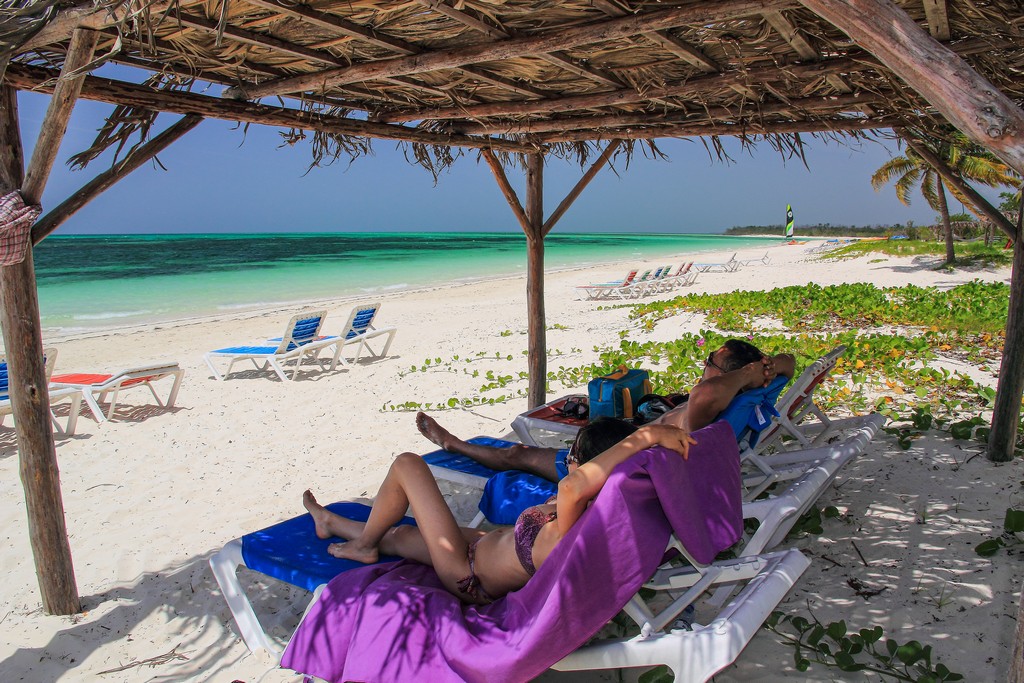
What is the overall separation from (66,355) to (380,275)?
61.2 ft

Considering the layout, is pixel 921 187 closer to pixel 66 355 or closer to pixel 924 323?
pixel 924 323

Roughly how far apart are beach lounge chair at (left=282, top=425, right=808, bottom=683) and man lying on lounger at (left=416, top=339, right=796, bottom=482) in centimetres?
77

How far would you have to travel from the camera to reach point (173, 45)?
2.97 m

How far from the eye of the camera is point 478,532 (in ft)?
8.61

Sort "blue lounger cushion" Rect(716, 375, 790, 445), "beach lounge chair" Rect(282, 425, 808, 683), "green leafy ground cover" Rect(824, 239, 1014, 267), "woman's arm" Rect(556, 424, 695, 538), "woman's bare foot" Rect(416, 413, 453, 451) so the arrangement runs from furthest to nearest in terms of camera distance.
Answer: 1. "green leafy ground cover" Rect(824, 239, 1014, 267)
2. "woman's bare foot" Rect(416, 413, 453, 451)
3. "blue lounger cushion" Rect(716, 375, 790, 445)
4. "woman's arm" Rect(556, 424, 695, 538)
5. "beach lounge chair" Rect(282, 425, 808, 683)

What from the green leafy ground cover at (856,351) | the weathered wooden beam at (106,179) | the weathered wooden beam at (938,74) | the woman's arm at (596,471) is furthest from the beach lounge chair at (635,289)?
the weathered wooden beam at (938,74)

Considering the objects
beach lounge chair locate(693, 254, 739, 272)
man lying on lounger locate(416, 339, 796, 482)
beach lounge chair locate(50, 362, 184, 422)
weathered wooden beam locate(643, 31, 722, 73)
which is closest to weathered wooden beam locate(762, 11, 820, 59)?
weathered wooden beam locate(643, 31, 722, 73)

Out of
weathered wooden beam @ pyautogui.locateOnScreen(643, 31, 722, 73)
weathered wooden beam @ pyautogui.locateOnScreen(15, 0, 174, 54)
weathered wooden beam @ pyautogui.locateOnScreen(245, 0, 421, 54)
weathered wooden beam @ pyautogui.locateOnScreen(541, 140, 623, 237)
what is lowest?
weathered wooden beam @ pyautogui.locateOnScreen(541, 140, 623, 237)

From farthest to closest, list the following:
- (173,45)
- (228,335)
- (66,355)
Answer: (228,335) → (66,355) → (173,45)

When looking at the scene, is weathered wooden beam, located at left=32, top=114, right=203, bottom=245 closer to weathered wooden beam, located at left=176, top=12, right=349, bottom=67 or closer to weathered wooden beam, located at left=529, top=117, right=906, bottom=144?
weathered wooden beam, located at left=176, top=12, right=349, bottom=67

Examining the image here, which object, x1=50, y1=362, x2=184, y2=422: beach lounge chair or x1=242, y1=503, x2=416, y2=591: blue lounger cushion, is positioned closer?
x1=242, y1=503, x2=416, y2=591: blue lounger cushion

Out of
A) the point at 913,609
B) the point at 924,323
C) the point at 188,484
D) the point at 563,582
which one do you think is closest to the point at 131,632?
the point at 188,484

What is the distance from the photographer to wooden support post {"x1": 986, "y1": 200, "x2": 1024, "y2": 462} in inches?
140

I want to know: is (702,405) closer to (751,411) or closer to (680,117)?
(751,411)
